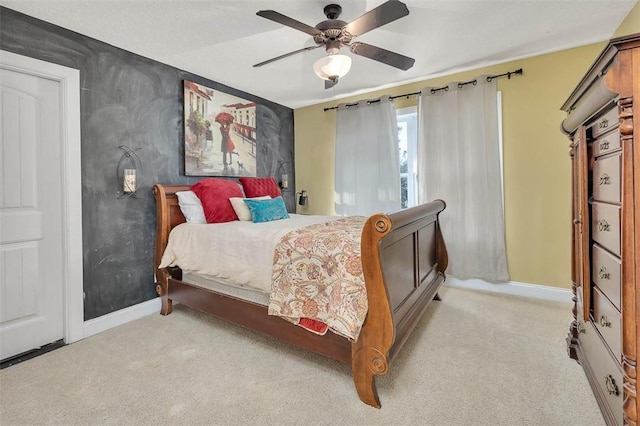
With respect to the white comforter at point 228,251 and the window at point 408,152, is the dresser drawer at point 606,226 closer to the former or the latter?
the white comforter at point 228,251

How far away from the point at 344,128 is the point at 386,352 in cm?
326

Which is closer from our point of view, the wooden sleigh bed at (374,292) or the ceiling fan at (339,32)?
the wooden sleigh bed at (374,292)

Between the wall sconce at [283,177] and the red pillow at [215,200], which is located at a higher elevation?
the wall sconce at [283,177]

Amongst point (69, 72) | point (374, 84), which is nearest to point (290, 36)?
point (374, 84)

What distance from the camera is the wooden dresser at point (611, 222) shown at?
102cm

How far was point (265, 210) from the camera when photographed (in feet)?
9.41

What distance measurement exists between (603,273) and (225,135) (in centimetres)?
356

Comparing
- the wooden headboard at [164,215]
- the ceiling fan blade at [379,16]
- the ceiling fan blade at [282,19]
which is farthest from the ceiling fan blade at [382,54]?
the wooden headboard at [164,215]

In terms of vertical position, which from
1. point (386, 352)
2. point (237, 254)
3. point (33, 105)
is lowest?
point (386, 352)

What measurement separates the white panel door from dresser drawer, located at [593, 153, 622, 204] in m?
3.42

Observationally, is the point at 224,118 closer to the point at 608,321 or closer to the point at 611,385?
the point at 608,321

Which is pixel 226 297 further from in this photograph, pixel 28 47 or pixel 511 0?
pixel 511 0

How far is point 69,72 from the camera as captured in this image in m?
2.27

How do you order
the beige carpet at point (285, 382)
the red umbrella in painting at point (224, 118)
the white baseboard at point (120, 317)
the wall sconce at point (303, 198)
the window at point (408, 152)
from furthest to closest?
the wall sconce at point (303, 198)
the window at point (408, 152)
the red umbrella in painting at point (224, 118)
the white baseboard at point (120, 317)
the beige carpet at point (285, 382)
